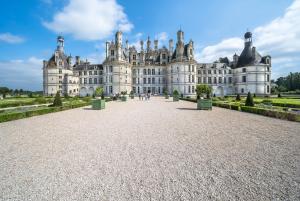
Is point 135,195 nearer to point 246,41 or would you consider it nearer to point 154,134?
point 154,134

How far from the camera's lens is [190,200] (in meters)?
3.56

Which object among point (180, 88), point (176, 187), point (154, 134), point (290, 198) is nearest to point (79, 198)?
point (176, 187)

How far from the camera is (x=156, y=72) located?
65.6 meters

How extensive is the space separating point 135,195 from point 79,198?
1.14m

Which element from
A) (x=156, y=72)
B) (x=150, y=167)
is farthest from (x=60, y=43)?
(x=150, y=167)

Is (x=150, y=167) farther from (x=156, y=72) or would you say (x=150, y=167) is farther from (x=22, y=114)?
(x=156, y=72)

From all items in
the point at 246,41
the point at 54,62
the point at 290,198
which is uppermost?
the point at 246,41

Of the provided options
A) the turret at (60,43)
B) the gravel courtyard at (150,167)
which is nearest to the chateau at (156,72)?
the turret at (60,43)

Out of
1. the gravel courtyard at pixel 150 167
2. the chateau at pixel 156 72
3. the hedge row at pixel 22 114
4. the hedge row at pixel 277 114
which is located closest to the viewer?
the gravel courtyard at pixel 150 167

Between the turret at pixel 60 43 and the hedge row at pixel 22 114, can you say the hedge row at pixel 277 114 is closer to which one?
the hedge row at pixel 22 114

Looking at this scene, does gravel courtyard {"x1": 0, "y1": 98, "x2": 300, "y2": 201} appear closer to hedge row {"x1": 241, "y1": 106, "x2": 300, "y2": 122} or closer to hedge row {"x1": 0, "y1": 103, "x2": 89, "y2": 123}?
hedge row {"x1": 241, "y1": 106, "x2": 300, "y2": 122}

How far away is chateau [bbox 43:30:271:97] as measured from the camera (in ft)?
191

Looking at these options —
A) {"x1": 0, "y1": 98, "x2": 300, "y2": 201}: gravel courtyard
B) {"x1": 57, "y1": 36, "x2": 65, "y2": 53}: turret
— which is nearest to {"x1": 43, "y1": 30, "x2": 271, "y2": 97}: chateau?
{"x1": 57, "y1": 36, "x2": 65, "y2": 53}: turret

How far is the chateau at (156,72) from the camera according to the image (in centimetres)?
5825
